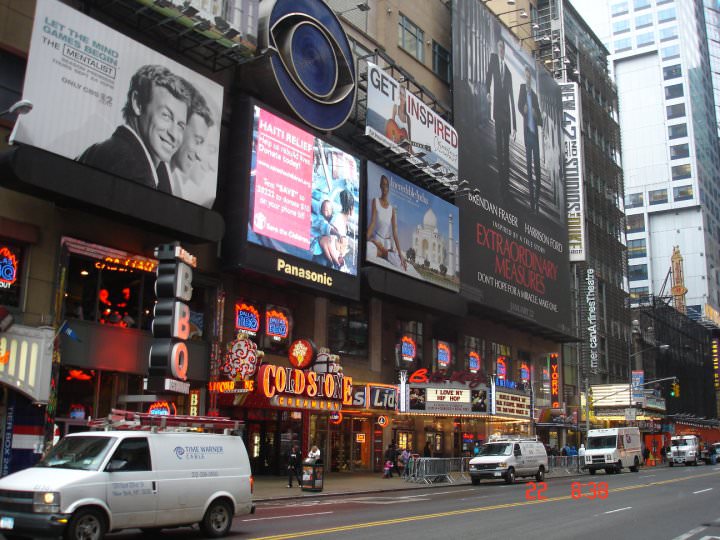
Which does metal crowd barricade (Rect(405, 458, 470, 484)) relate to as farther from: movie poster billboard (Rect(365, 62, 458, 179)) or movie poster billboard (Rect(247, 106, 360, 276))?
movie poster billboard (Rect(365, 62, 458, 179))

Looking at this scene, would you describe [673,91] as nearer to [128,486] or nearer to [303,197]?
[303,197]

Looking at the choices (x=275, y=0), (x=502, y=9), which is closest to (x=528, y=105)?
(x=502, y=9)

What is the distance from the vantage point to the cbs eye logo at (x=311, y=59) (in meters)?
33.8

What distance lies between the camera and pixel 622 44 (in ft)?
509

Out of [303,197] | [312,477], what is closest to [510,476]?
[312,477]

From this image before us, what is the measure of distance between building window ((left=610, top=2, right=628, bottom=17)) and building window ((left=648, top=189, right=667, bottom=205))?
40.6 m

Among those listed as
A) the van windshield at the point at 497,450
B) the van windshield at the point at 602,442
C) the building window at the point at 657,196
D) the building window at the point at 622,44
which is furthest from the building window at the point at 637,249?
the van windshield at the point at 497,450

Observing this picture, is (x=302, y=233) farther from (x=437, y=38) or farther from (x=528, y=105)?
(x=528, y=105)

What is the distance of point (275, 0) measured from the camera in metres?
33.5

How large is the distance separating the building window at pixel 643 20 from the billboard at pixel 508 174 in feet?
344

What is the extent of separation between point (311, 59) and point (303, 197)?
7471 mm
